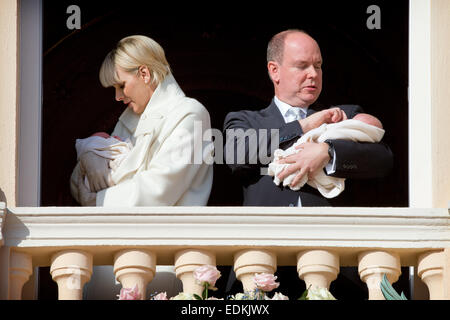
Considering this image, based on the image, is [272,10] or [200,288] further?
[272,10]

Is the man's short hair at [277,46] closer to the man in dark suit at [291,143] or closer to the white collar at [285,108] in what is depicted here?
the man in dark suit at [291,143]

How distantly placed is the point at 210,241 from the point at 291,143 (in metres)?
0.93

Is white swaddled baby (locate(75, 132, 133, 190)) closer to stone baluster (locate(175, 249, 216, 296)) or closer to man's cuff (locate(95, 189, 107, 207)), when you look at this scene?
man's cuff (locate(95, 189, 107, 207))

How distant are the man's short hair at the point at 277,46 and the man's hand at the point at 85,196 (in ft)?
3.99

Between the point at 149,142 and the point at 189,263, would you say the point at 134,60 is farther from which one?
the point at 189,263

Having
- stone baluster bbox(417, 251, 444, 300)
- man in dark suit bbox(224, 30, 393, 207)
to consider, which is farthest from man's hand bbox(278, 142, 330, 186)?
stone baluster bbox(417, 251, 444, 300)

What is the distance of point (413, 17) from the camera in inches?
351

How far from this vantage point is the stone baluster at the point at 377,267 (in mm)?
8219

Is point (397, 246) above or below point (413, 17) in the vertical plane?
below

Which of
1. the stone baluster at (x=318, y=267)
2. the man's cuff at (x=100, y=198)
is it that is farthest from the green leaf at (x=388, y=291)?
the man's cuff at (x=100, y=198)
